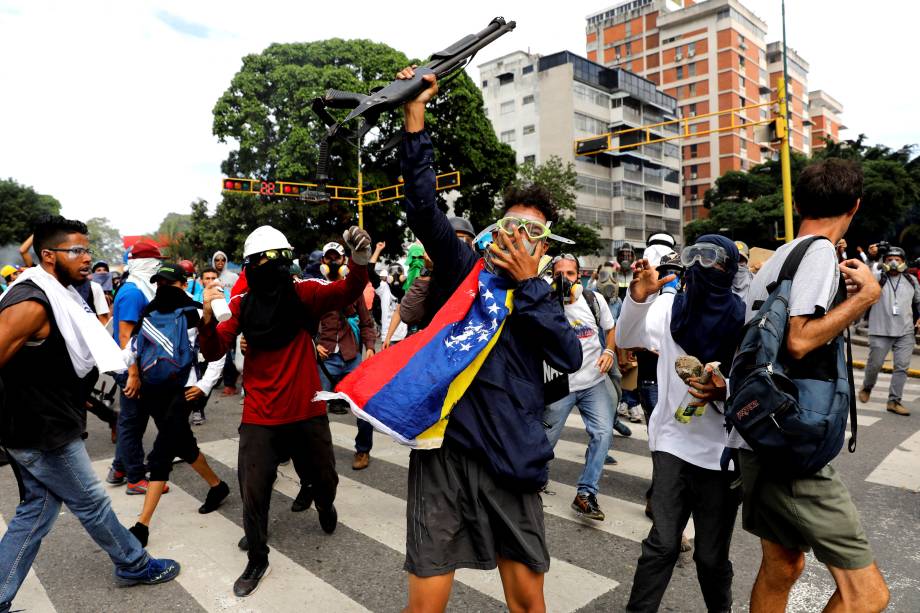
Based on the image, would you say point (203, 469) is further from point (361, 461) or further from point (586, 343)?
point (586, 343)

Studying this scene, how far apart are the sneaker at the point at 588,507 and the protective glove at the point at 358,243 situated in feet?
7.56

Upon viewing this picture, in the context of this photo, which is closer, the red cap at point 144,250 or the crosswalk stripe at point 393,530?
the crosswalk stripe at point 393,530

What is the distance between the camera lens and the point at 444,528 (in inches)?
84.0

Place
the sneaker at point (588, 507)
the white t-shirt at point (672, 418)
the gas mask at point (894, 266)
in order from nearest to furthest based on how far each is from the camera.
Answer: the white t-shirt at point (672, 418), the sneaker at point (588, 507), the gas mask at point (894, 266)

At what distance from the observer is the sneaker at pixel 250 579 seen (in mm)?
3411

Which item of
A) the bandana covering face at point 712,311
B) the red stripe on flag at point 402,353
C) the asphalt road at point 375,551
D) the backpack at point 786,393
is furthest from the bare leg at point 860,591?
the red stripe on flag at point 402,353

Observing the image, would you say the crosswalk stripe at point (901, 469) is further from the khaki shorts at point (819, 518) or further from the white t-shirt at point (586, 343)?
the khaki shorts at point (819, 518)

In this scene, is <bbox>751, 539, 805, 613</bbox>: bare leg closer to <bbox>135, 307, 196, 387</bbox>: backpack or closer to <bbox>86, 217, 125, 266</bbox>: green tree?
<bbox>135, 307, 196, 387</bbox>: backpack

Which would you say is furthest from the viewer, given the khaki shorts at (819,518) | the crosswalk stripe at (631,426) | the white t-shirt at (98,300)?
the white t-shirt at (98,300)

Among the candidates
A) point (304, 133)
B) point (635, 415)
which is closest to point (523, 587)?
point (635, 415)

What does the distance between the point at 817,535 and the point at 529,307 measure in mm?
1301

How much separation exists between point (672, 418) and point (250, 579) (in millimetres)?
2476

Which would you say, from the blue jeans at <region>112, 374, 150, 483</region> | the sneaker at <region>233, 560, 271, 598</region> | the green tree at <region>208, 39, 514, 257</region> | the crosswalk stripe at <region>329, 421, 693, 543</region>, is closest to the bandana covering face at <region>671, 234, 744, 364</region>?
the crosswalk stripe at <region>329, 421, 693, 543</region>

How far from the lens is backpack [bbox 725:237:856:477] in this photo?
204cm
